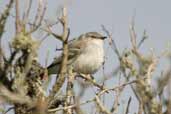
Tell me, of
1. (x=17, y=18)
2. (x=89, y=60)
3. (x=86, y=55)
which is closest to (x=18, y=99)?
(x=17, y=18)

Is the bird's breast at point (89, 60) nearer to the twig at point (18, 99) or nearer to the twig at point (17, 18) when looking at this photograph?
the twig at point (17, 18)

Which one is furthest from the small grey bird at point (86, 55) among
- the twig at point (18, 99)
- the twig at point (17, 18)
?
the twig at point (18, 99)

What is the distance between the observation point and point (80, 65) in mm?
9398

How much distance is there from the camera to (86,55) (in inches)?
385

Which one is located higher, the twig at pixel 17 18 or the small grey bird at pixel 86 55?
the twig at pixel 17 18

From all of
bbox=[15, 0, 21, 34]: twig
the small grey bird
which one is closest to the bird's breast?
the small grey bird

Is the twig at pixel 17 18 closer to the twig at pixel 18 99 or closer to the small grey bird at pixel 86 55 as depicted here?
the twig at pixel 18 99

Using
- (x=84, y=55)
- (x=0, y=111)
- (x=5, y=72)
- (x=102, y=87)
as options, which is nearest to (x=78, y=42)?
(x=84, y=55)

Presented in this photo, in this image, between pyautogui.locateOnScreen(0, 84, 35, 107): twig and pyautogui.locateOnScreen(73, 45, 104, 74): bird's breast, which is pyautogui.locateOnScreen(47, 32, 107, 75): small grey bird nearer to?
pyautogui.locateOnScreen(73, 45, 104, 74): bird's breast

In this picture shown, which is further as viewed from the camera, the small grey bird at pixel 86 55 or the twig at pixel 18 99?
the small grey bird at pixel 86 55

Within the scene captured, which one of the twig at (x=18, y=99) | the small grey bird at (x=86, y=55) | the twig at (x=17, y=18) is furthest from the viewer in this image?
the small grey bird at (x=86, y=55)

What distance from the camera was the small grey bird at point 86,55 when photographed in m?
9.28

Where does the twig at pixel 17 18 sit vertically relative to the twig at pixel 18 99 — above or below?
above

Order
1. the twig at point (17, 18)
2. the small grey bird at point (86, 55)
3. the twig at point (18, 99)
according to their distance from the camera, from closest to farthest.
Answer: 1. the twig at point (18, 99)
2. the twig at point (17, 18)
3. the small grey bird at point (86, 55)
